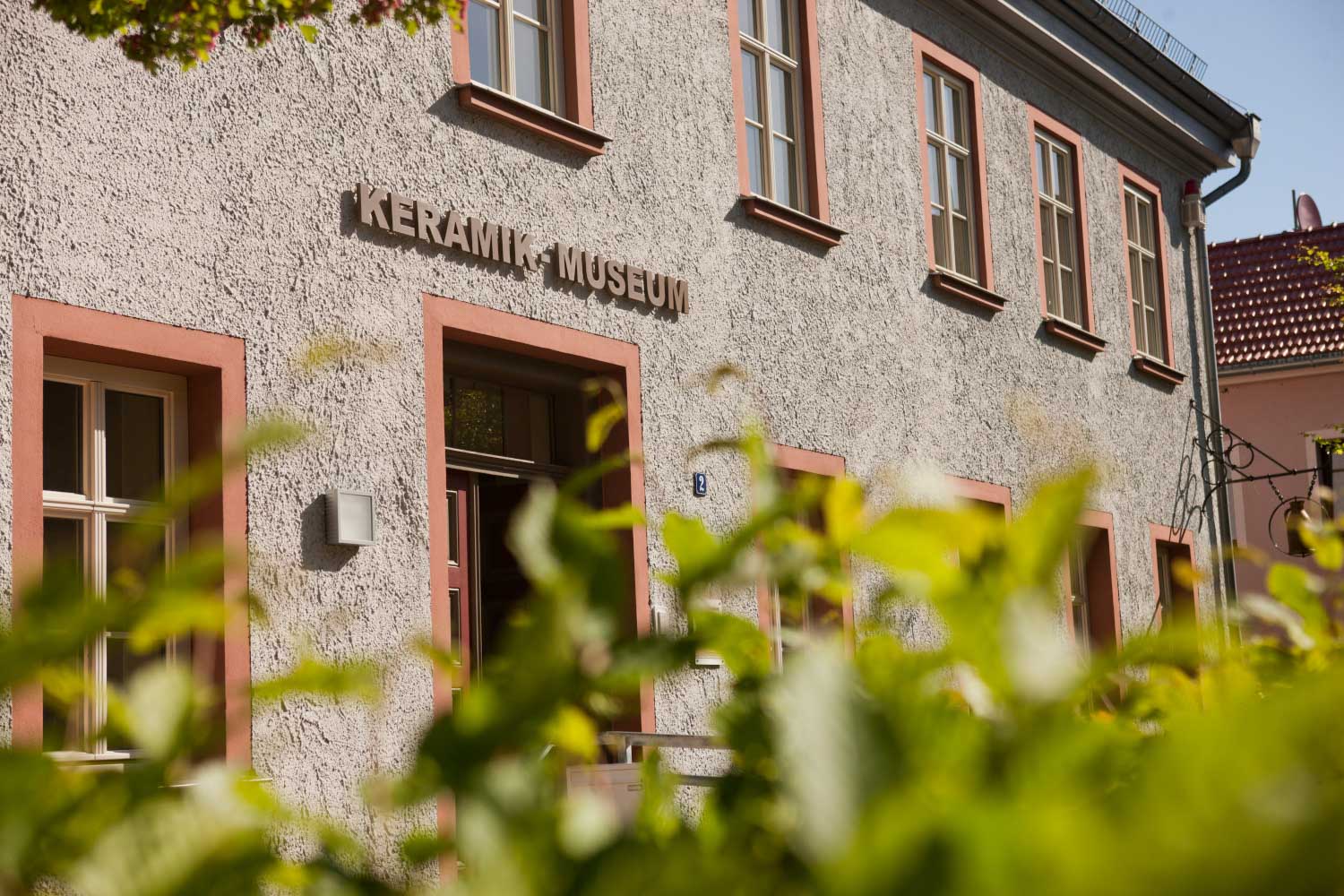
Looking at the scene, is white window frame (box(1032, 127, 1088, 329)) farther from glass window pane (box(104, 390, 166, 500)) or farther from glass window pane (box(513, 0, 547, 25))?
glass window pane (box(104, 390, 166, 500))

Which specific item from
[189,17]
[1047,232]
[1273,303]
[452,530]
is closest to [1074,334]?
[1047,232]

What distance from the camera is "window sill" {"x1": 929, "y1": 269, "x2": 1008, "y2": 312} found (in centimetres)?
1008

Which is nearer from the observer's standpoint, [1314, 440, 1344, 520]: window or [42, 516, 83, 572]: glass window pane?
[42, 516, 83, 572]: glass window pane

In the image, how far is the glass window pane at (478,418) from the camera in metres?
7.14

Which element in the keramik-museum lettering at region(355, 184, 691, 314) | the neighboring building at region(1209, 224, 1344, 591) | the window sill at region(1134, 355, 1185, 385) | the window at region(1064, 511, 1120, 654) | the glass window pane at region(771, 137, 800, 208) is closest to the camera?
the keramik-museum lettering at region(355, 184, 691, 314)

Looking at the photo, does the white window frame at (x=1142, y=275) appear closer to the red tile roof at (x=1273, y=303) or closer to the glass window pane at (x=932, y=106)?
the glass window pane at (x=932, y=106)

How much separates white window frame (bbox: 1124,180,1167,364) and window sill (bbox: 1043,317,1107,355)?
1097 millimetres

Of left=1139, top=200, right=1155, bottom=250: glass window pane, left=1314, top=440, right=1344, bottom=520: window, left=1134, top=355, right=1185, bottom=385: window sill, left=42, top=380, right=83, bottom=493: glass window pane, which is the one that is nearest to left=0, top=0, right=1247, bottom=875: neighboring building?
left=42, top=380, right=83, bottom=493: glass window pane

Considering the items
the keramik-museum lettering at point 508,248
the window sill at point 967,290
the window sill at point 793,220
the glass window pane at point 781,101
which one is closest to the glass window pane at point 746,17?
the glass window pane at point 781,101

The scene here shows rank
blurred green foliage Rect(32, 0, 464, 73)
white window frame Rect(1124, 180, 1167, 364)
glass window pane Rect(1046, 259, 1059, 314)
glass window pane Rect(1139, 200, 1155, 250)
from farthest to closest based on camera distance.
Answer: glass window pane Rect(1139, 200, 1155, 250)
white window frame Rect(1124, 180, 1167, 364)
glass window pane Rect(1046, 259, 1059, 314)
blurred green foliage Rect(32, 0, 464, 73)

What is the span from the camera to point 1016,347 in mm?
11039

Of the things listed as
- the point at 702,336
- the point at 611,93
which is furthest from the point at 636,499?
the point at 611,93

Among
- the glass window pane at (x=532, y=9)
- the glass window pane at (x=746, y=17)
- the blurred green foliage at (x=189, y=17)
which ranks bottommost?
the blurred green foliage at (x=189, y=17)

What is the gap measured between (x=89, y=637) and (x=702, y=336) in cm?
754
